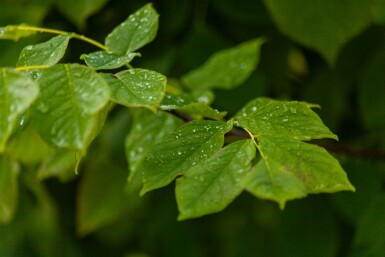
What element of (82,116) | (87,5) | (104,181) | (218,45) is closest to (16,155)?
(104,181)

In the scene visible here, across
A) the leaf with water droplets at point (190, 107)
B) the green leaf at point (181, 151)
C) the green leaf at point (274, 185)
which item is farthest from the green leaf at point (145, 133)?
the green leaf at point (274, 185)

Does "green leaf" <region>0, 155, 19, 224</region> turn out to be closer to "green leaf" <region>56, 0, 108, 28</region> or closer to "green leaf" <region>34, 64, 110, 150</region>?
"green leaf" <region>56, 0, 108, 28</region>

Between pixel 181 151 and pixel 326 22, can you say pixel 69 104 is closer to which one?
pixel 181 151

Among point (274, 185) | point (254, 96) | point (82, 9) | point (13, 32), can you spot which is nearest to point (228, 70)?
point (254, 96)

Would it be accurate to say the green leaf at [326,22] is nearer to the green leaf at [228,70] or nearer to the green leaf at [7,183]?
the green leaf at [228,70]

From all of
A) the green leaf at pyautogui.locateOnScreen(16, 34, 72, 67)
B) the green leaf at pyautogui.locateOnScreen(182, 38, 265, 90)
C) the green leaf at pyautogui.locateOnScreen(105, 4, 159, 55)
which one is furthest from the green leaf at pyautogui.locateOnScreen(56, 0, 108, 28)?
the green leaf at pyautogui.locateOnScreen(16, 34, 72, 67)

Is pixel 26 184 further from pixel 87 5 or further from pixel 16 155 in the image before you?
pixel 87 5
